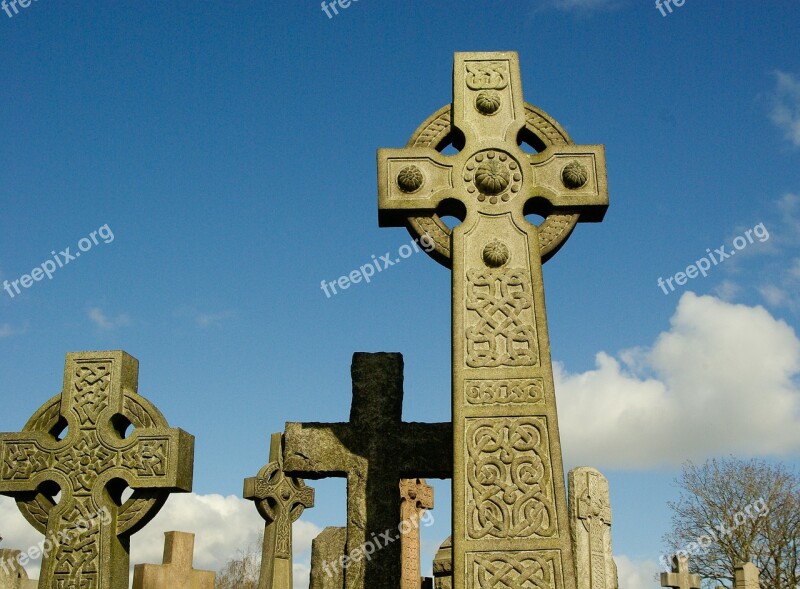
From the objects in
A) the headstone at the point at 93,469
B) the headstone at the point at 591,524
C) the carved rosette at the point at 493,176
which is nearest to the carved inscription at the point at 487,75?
the carved rosette at the point at 493,176

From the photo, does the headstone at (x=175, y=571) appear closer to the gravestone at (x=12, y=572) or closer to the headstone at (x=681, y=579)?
the gravestone at (x=12, y=572)

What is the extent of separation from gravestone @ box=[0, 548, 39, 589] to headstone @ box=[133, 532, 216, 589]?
1885 millimetres

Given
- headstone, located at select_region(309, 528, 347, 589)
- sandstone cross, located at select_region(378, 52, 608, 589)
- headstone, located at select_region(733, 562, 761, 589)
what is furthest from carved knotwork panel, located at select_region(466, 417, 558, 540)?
headstone, located at select_region(733, 562, 761, 589)

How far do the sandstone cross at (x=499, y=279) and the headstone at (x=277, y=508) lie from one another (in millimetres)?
6434

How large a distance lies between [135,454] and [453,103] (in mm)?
4012

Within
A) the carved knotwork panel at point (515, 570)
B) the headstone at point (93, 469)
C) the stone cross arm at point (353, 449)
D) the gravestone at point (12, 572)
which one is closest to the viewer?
the carved knotwork panel at point (515, 570)

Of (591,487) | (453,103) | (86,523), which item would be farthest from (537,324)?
(591,487)

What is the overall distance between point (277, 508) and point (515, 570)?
23.6ft

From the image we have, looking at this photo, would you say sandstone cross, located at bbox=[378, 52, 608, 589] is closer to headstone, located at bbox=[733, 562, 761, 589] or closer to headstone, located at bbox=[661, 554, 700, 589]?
headstone, located at bbox=[661, 554, 700, 589]

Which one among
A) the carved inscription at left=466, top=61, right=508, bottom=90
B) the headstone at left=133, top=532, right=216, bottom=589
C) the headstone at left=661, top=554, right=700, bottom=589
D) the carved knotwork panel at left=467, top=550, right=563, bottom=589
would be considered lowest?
the carved knotwork panel at left=467, top=550, right=563, bottom=589

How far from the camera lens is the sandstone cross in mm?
5270

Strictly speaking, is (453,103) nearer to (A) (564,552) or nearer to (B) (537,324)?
(B) (537,324)

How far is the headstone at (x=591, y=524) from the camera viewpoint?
36.4ft

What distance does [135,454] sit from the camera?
7238mm
